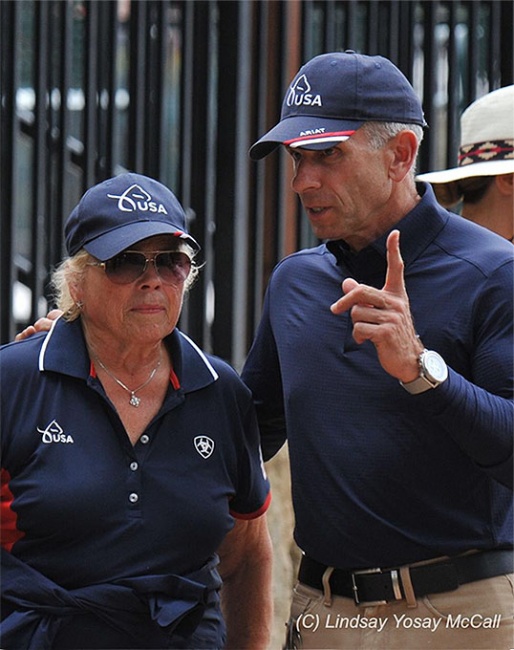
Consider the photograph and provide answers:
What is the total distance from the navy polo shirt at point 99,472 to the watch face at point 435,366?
670mm

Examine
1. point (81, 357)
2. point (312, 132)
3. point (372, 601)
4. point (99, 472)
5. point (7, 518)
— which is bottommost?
point (372, 601)

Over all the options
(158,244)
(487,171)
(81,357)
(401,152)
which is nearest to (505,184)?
(487,171)

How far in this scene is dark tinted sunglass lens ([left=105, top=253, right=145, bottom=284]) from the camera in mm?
3121

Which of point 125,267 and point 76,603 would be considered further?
point 125,267

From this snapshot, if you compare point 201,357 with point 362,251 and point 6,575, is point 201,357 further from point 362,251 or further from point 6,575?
point 6,575

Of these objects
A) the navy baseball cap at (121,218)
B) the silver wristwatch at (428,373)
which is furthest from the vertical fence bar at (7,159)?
the silver wristwatch at (428,373)

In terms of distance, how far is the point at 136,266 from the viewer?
10.3 ft

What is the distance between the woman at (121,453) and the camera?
9.80 feet

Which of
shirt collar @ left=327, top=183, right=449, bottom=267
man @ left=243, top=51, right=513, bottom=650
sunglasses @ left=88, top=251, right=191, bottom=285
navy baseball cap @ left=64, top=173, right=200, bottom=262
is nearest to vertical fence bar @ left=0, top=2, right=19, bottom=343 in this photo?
navy baseball cap @ left=64, top=173, right=200, bottom=262

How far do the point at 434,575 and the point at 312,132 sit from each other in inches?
42.7

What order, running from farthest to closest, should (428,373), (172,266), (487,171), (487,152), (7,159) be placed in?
(7,159)
(487,152)
(487,171)
(172,266)
(428,373)

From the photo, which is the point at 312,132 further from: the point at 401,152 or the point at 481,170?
the point at 481,170

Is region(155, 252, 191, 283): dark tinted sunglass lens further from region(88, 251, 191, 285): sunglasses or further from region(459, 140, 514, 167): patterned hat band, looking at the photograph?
region(459, 140, 514, 167): patterned hat band

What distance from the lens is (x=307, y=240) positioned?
6043mm
